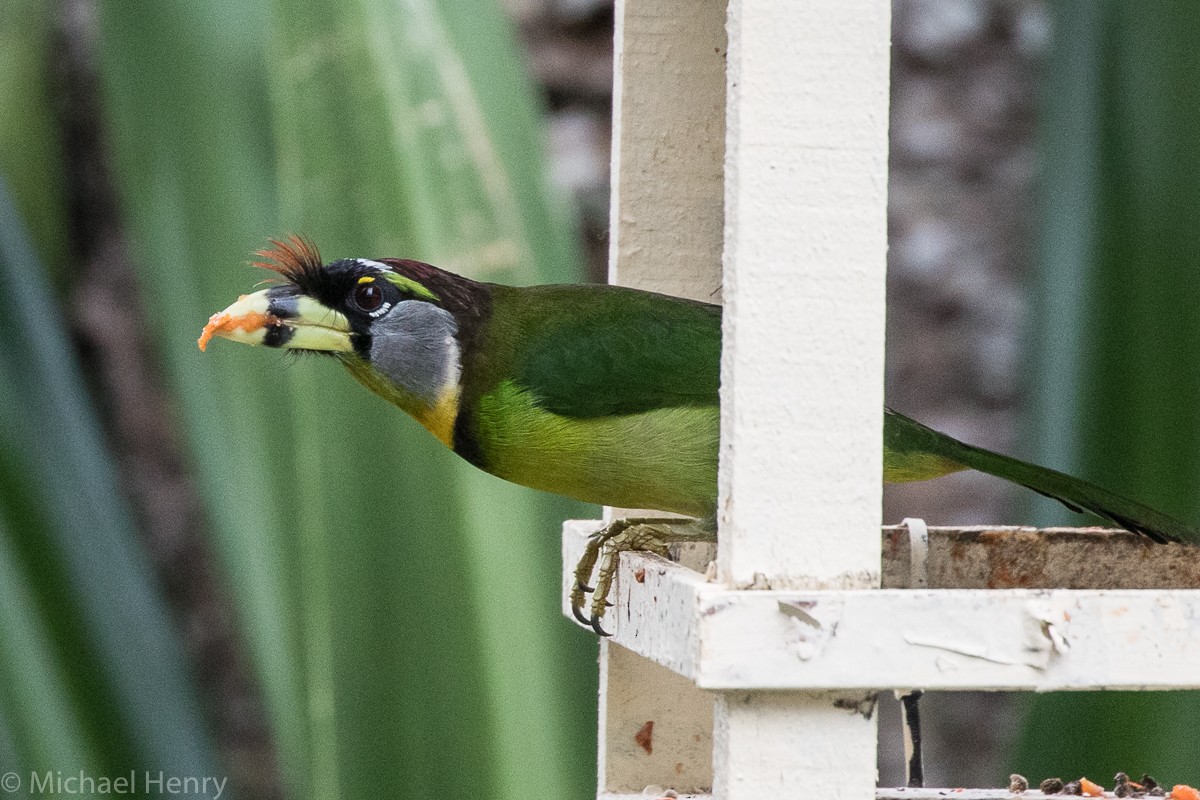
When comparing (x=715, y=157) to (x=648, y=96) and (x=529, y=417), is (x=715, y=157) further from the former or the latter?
(x=529, y=417)

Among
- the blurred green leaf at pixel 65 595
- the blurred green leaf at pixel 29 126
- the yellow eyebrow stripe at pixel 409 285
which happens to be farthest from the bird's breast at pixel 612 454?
the blurred green leaf at pixel 29 126

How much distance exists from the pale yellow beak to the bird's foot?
34cm

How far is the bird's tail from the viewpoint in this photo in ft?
4.32

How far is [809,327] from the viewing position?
94 cm

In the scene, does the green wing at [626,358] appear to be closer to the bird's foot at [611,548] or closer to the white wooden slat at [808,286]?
the bird's foot at [611,548]

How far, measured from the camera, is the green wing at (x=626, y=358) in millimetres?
1385

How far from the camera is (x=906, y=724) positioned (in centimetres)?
137

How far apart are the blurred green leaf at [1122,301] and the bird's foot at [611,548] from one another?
0.63m

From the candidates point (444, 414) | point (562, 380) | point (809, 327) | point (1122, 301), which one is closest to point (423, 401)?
point (444, 414)

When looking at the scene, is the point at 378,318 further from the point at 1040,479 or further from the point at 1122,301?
the point at 1122,301

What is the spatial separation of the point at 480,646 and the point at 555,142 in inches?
57.3

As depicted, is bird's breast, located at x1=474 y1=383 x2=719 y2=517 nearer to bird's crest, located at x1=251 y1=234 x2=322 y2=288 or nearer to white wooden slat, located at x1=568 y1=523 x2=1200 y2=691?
bird's crest, located at x1=251 y1=234 x2=322 y2=288

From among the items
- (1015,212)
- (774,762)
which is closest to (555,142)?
(1015,212)

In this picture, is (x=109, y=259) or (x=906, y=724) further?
(x=109, y=259)
